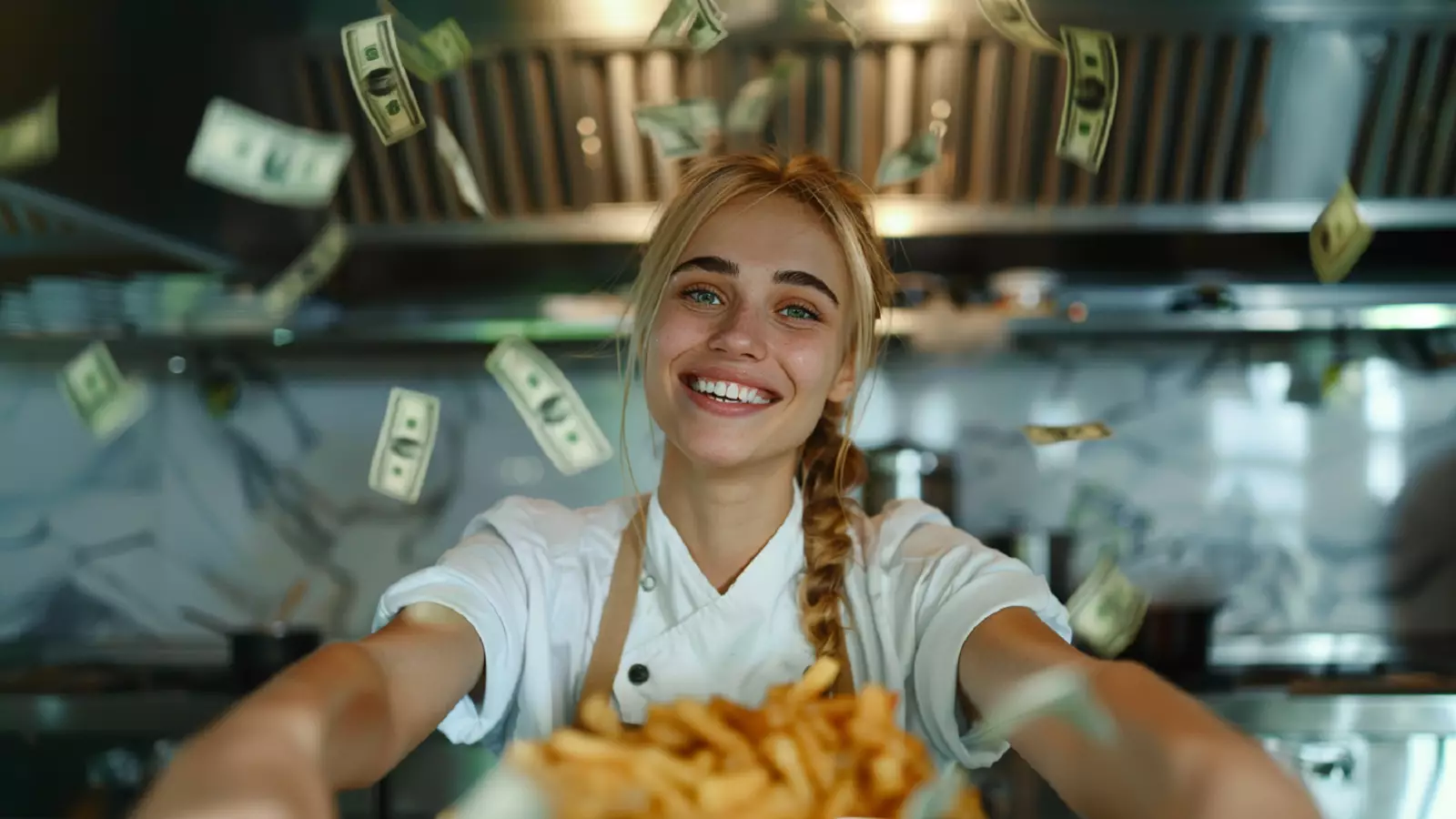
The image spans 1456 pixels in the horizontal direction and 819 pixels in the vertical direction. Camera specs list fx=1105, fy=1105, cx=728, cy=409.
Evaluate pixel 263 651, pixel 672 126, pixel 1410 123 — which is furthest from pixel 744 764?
pixel 1410 123

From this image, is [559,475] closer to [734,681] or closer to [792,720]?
[734,681]

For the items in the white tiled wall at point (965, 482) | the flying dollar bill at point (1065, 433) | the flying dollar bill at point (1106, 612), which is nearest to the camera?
the flying dollar bill at point (1065, 433)

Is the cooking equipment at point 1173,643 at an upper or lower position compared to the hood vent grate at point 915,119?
lower

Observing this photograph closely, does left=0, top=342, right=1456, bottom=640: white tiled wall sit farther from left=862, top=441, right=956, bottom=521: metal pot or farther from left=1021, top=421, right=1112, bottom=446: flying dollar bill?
left=1021, top=421, right=1112, bottom=446: flying dollar bill

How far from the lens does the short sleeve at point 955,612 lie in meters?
1.09

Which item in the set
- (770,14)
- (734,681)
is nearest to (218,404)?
(770,14)

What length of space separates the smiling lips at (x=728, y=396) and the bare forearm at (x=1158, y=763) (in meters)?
0.45

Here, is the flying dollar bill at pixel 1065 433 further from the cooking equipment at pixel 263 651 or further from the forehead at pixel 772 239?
the cooking equipment at pixel 263 651

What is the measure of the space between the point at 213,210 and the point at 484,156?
1.93 feet

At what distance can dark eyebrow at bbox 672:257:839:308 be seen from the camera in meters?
1.27

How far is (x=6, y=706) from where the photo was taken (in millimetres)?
2072

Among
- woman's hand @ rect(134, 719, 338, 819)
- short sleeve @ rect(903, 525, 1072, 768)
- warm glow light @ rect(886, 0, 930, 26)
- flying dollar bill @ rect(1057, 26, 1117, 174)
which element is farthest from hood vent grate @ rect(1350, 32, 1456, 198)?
woman's hand @ rect(134, 719, 338, 819)

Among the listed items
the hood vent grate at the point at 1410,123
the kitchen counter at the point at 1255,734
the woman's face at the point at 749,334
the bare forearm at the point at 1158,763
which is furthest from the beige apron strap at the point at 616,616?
the hood vent grate at the point at 1410,123

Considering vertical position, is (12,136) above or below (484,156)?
above
